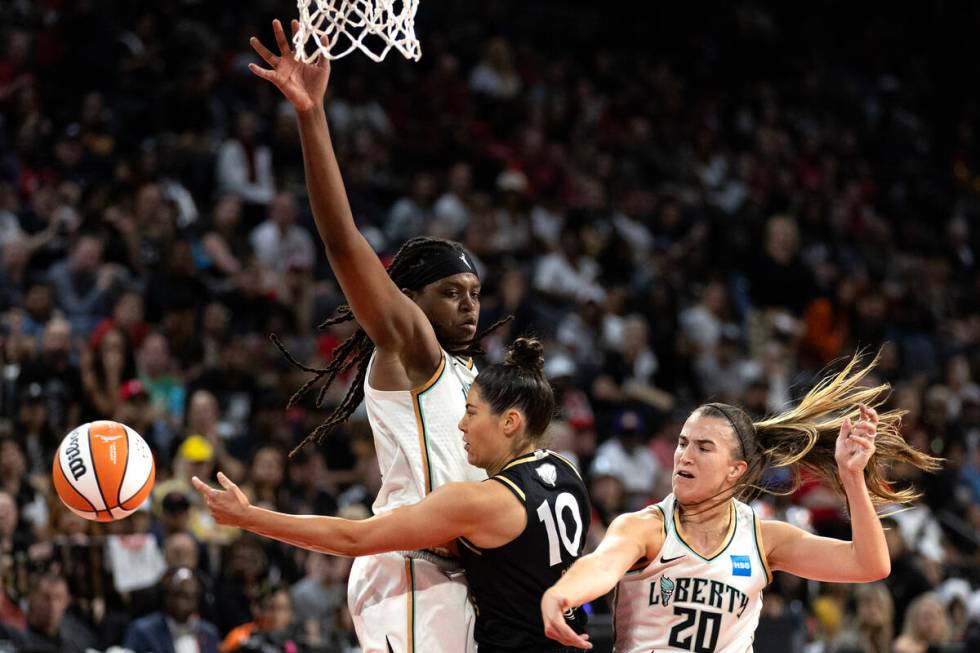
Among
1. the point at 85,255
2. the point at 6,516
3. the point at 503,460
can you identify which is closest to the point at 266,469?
the point at 6,516

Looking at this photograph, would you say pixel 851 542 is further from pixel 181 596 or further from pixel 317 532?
pixel 181 596

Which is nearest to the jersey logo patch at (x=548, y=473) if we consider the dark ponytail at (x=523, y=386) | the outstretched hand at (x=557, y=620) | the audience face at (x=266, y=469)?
the dark ponytail at (x=523, y=386)

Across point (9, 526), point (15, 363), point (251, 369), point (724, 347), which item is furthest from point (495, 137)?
point (9, 526)

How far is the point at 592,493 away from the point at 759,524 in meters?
6.11

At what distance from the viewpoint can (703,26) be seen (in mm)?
19312

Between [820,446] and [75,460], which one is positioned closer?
[820,446]

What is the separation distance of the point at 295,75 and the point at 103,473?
5.75 ft

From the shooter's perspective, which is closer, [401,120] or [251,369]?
[251,369]

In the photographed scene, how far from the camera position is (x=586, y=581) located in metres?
3.56

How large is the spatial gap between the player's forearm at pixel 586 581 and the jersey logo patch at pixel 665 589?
32 cm

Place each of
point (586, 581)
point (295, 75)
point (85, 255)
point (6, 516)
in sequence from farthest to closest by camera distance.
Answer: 1. point (85, 255)
2. point (6, 516)
3. point (295, 75)
4. point (586, 581)

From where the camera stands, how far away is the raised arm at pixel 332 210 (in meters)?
3.76

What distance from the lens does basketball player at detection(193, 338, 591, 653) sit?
3.66 meters

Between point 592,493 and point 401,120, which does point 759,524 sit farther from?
point 401,120
